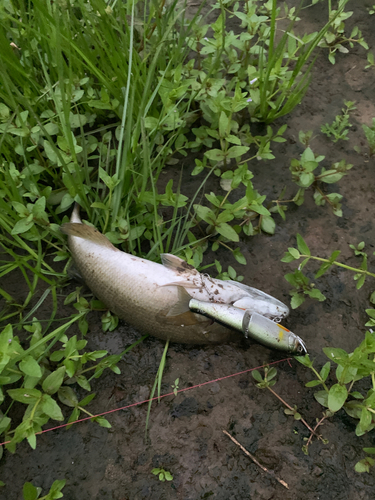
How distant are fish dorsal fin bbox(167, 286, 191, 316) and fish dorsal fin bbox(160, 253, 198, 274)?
181mm

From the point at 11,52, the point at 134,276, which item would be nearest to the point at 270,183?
the point at 134,276

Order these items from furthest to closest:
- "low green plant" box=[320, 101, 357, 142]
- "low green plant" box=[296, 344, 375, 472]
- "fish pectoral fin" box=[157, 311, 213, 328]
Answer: "low green plant" box=[320, 101, 357, 142], "fish pectoral fin" box=[157, 311, 213, 328], "low green plant" box=[296, 344, 375, 472]

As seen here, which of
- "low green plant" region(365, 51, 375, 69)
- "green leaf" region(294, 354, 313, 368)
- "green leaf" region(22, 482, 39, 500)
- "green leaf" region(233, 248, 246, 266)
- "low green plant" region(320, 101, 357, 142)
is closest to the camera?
"green leaf" region(22, 482, 39, 500)

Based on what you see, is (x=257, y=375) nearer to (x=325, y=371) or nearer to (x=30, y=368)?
(x=325, y=371)

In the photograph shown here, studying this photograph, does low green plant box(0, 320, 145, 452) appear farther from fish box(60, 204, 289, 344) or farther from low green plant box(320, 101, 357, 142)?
low green plant box(320, 101, 357, 142)

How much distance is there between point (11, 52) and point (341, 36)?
285cm

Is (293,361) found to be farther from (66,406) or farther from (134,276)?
(66,406)

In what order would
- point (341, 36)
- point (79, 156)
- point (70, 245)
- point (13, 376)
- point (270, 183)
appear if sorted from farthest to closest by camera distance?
point (341, 36) < point (270, 183) < point (79, 156) < point (70, 245) < point (13, 376)

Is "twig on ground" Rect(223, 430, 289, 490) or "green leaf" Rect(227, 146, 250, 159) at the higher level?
"green leaf" Rect(227, 146, 250, 159)

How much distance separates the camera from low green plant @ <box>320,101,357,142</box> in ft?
9.61

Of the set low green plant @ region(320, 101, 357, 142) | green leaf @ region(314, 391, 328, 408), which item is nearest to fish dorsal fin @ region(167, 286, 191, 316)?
green leaf @ region(314, 391, 328, 408)

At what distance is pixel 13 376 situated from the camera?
2014mm

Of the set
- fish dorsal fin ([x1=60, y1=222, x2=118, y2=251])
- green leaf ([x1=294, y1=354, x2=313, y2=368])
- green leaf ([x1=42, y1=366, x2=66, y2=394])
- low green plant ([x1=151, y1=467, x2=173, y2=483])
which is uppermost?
fish dorsal fin ([x1=60, y1=222, x2=118, y2=251])

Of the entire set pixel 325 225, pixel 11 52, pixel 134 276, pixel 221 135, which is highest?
pixel 11 52
